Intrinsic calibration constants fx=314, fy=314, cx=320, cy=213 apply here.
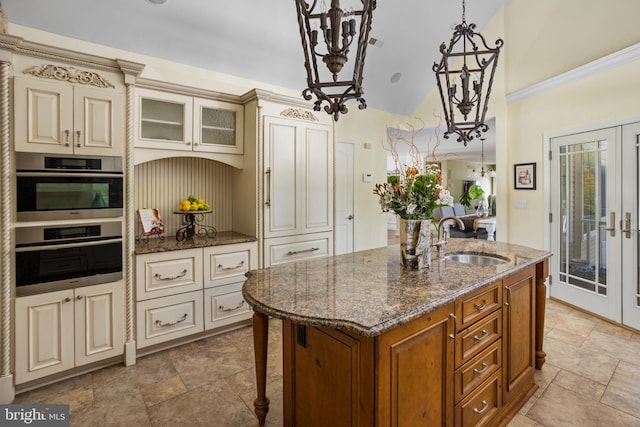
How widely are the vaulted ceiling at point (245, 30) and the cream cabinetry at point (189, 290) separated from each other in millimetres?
1948

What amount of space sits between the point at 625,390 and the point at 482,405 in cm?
136

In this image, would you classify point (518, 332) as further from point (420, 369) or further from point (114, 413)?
point (114, 413)

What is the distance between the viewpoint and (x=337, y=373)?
129 centimetres

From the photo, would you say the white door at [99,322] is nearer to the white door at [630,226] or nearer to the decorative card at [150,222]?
the decorative card at [150,222]

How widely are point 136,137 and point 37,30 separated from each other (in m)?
1.06

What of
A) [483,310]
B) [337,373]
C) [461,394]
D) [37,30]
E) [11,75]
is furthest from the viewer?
[37,30]

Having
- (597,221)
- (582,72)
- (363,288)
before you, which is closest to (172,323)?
(363,288)

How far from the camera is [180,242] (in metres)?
2.92

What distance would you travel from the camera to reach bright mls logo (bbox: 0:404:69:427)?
1800mm

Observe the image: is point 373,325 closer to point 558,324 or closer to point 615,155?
point 558,324

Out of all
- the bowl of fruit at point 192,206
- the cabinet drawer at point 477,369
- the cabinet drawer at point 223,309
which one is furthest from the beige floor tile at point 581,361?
the bowl of fruit at point 192,206

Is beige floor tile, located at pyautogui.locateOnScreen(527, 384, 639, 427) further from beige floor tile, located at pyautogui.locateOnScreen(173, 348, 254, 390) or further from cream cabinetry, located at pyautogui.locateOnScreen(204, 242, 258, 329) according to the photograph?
cream cabinetry, located at pyautogui.locateOnScreen(204, 242, 258, 329)

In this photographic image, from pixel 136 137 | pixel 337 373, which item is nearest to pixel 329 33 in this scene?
pixel 337 373

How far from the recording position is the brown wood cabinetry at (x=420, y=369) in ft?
3.87
